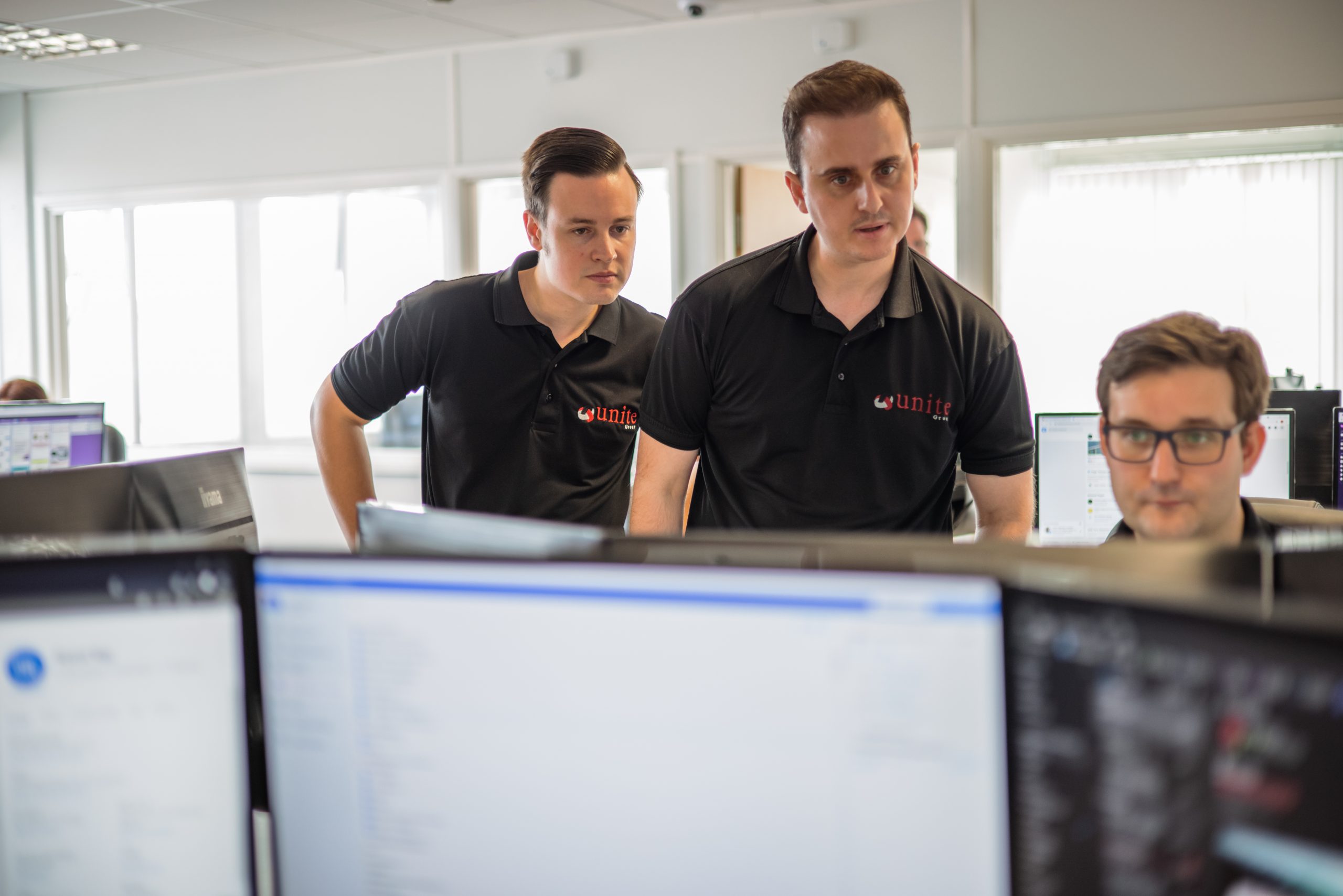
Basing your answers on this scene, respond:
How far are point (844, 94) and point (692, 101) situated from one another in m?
3.40

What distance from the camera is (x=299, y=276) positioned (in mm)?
6047

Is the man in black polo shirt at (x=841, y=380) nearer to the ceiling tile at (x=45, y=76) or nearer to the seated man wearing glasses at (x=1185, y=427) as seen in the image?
the seated man wearing glasses at (x=1185, y=427)

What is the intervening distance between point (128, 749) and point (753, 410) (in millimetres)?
1158

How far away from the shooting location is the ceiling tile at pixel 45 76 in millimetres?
5746

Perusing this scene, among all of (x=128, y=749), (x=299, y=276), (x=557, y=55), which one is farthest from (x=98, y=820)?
(x=299, y=276)

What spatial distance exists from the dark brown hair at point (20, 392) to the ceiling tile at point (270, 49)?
1864mm

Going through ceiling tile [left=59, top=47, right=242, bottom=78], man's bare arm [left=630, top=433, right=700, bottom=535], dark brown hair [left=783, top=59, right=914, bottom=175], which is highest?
ceiling tile [left=59, top=47, right=242, bottom=78]

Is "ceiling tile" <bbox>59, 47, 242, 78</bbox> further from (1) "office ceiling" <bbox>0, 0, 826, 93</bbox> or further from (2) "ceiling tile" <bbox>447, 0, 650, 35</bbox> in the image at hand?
(2) "ceiling tile" <bbox>447, 0, 650, 35</bbox>

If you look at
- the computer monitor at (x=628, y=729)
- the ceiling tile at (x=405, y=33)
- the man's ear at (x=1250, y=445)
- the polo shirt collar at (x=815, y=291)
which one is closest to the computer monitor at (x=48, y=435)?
the ceiling tile at (x=405, y=33)

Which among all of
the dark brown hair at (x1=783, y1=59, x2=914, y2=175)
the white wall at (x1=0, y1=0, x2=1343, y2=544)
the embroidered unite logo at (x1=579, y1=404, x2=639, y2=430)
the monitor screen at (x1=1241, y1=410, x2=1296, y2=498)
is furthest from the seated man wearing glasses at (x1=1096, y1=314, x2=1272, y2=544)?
the white wall at (x1=0, y1=0, x2=1343, y2=544)

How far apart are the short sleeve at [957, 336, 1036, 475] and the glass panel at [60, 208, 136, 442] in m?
5.79

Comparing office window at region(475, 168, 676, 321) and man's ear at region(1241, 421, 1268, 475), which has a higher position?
office window at region(475, 168, 676, 321)

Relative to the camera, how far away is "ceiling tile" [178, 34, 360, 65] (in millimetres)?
5203

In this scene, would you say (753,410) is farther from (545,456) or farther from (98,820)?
(98,820)
